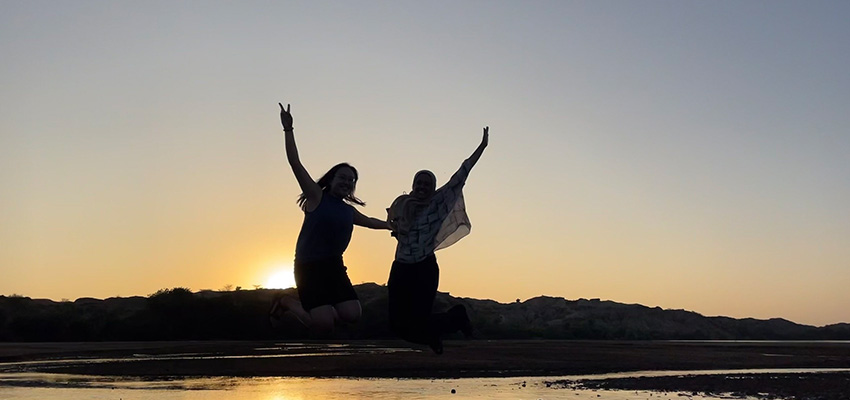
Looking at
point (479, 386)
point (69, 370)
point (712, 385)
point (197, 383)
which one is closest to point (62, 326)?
point (69, 370)

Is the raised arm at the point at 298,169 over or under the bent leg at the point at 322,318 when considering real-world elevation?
over

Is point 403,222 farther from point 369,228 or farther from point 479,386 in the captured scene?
point 479,386

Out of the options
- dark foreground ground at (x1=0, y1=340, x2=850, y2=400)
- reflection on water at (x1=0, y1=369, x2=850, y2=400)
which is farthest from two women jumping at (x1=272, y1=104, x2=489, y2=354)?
dark foreground ground at (x1=0, y1=340, x2=850, y2=400)

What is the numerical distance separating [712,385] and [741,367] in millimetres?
25221

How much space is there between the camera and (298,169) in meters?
10.1

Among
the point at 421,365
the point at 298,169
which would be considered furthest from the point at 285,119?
the point at 421,365

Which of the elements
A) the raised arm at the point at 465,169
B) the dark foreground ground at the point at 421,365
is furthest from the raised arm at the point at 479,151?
the dark foreground ground at the point at 421,365

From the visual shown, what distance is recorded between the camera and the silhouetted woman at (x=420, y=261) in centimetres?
1110

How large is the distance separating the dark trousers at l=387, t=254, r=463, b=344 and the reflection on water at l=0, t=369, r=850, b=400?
131 ft

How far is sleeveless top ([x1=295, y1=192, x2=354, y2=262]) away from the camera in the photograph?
34.3ft

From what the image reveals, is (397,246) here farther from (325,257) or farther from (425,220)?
(325,257)

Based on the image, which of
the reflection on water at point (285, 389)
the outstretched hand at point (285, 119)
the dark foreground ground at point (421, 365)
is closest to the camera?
the outstretched hand at point (285, 119)

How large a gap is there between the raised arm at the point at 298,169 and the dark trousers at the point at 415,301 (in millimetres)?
1469

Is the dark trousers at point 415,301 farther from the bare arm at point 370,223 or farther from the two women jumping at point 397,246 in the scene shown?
the bare arm at point 370,223
